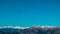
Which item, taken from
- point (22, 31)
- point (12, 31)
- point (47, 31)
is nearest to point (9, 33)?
point (12, 31)

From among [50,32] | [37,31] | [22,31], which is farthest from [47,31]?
[22,31]

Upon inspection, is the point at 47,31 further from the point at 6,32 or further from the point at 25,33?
the point at 6,32

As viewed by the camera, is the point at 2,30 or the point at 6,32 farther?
the point at 6,32

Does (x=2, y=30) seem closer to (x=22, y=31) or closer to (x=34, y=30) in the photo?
(x=22, y=31)

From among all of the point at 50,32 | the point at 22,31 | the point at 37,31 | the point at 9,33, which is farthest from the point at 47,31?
the point at 9,33

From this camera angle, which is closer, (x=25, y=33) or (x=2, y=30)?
(x=2, y=30)

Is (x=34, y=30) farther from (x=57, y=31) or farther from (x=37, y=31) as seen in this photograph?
(x=57, y=31)

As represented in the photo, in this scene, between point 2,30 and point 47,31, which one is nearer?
point 2,30
